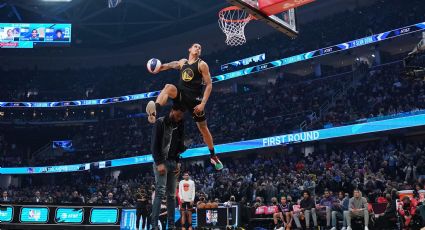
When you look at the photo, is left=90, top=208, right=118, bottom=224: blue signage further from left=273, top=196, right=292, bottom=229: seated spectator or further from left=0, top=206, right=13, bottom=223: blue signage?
left=273, top=196, right=292, bottom=229: seated spectator

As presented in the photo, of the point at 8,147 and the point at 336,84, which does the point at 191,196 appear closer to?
the point at 336,84

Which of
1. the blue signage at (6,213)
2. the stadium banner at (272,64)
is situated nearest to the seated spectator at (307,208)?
the blue signage at (6,213)

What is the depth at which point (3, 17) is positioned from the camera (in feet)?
146

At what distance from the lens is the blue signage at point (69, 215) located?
40.7 feet

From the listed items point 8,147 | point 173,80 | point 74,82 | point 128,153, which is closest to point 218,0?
point 173,80

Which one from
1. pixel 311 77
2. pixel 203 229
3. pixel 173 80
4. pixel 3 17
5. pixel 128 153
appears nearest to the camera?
pixel 203 229

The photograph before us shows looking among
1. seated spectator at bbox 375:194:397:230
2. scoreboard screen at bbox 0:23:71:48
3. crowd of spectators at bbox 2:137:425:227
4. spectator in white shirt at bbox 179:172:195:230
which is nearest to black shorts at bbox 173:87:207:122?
spectator in white shirt at bbox 179:172:195:230

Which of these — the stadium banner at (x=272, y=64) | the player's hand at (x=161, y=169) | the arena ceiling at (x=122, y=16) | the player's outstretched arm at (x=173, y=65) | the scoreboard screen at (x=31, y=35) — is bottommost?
the player's hand at (x=161, y=169)

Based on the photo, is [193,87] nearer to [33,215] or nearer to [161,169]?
[161,169]

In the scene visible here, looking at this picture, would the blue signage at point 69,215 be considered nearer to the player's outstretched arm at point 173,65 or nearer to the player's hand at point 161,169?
the player's outstretched arm at point 173,65

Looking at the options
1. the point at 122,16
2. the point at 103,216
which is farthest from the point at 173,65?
the point at 122,16

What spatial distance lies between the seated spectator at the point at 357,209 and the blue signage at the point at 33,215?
8.92 metres

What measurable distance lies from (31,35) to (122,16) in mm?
8306

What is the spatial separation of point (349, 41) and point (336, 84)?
123 inches
